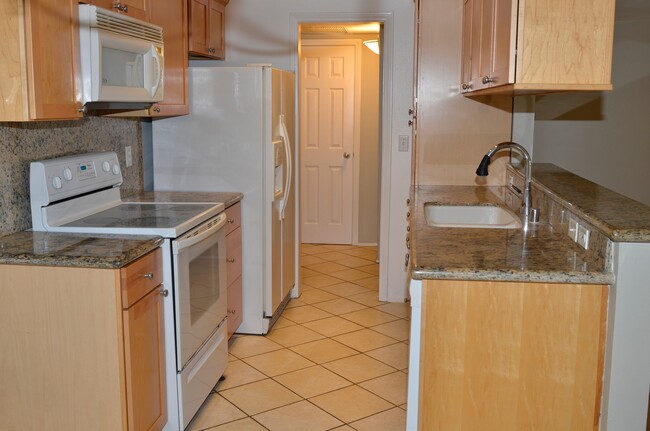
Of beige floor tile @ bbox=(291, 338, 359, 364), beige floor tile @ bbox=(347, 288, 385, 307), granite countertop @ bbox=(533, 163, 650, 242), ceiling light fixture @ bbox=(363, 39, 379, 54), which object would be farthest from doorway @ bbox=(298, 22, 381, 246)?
granite countertop @ bbox=(533, 163, 650, 242)

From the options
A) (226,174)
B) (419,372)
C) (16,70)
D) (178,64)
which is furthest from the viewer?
(226,174)

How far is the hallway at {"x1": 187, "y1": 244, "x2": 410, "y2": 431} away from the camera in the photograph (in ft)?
10.4

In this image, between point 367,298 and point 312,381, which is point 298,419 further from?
point 367,298

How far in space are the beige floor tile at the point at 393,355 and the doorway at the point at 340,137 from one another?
109 inches

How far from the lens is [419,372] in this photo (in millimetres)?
2205

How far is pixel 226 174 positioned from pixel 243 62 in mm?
1096

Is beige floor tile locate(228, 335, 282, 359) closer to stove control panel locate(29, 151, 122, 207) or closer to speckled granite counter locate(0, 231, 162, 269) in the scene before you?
stove control panel locate(29, 151, 122, 207)

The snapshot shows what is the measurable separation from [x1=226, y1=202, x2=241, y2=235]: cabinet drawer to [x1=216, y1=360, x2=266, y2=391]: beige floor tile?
28.5 inches

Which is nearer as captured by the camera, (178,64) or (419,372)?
(419,372)

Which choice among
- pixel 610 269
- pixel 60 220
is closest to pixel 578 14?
pixel 610 269

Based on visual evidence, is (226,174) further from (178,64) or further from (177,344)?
(177,344)

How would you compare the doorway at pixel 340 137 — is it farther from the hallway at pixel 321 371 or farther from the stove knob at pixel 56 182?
the stove knob at pixel 56 182

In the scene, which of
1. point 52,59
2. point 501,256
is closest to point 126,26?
point 52,59

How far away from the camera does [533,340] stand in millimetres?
2123
